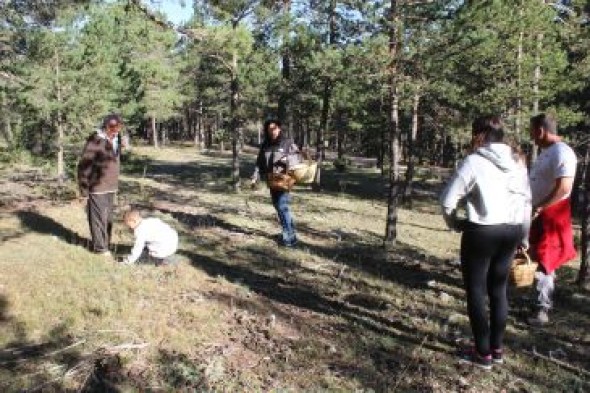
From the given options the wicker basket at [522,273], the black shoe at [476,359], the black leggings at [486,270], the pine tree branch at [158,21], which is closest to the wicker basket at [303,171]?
the pine tree branch at [158,21]

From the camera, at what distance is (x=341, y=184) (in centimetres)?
2742

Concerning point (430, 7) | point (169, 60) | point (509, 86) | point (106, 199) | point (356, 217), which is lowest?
point (356, 217)

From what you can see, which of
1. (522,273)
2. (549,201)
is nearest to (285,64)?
(549,201)

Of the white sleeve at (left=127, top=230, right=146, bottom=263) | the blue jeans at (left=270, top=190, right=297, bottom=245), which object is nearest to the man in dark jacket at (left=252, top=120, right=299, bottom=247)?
the blue jeans at (left=270, top=190, right=297, bottom=245)

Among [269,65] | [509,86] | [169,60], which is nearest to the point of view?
[509,86]

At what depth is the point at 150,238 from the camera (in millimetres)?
8023

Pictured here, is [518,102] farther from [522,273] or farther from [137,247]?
[137,247]

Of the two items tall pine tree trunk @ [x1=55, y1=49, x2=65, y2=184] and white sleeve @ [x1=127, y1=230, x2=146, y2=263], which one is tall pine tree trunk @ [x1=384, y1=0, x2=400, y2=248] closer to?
white sleeve @ [x1=127, y1=230, x2=146, y2=263]

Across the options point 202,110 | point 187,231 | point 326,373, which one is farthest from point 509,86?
point 202,110

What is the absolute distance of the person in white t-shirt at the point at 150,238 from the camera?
26.0ft

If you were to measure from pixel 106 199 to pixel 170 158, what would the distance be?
3531 cm

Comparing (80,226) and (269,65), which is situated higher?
(269,65)

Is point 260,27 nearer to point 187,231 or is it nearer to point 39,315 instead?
point 187,231

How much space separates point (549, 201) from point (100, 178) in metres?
5.92
